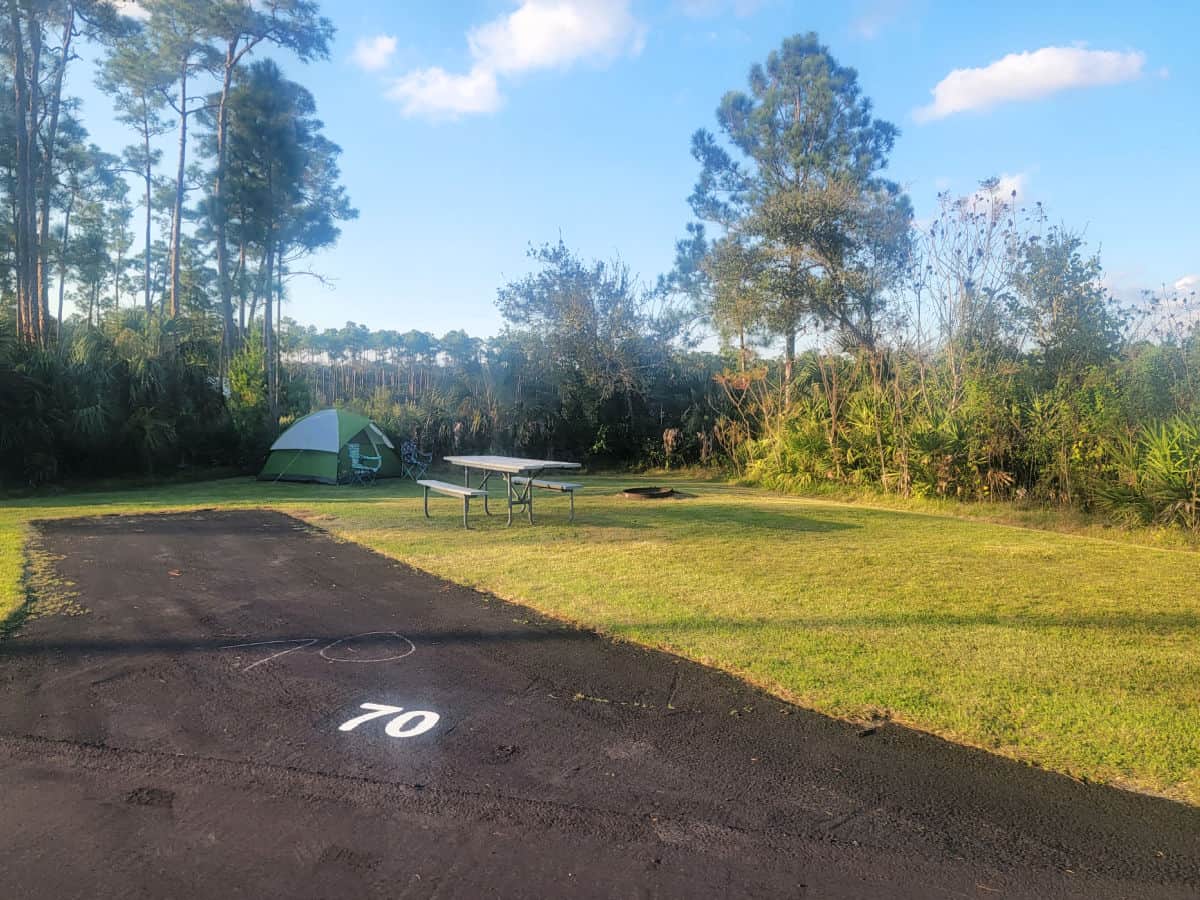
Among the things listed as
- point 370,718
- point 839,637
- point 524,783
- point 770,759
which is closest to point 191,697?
point 370,718

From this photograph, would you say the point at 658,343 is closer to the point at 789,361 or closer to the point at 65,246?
the point at 789,361

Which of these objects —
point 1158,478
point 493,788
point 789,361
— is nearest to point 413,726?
point 493,788

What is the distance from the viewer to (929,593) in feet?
19.9

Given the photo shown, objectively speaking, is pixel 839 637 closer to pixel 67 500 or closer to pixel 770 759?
pixel 770 759

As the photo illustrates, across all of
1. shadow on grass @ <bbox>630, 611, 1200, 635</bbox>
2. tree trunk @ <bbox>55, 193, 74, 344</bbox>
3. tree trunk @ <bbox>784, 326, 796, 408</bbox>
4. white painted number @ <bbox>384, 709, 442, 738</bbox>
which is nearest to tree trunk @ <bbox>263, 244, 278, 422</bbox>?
tree trunk @ <bbox>55, 193, 74, 344</bbox>

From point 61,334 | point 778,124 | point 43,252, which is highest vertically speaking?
point 778,124

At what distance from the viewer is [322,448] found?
15.9 meters

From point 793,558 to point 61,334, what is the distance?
16.9 m

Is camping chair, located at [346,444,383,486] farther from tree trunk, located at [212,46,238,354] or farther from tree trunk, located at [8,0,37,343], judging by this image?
tree trunk, located at [212,46,238,354]

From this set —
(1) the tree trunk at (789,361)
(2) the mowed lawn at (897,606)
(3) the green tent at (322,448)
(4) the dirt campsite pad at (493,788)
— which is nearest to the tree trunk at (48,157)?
(3) the green tent at (322,448)

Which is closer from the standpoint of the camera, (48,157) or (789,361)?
(789,361)

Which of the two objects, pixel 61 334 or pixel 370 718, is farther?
pixel 61 334

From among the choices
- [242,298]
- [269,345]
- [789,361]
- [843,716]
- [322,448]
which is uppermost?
[242,298]

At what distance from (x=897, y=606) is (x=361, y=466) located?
1302 centimetres
